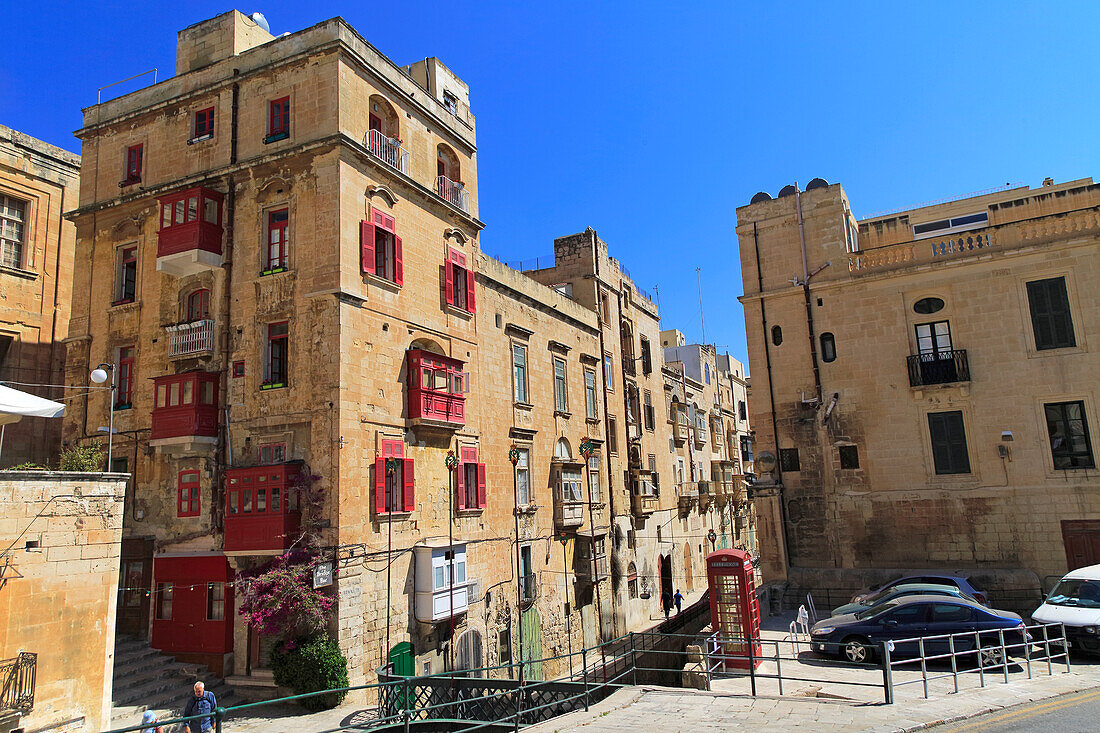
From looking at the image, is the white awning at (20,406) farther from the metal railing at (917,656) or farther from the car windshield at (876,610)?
the car windshield at (876,610)

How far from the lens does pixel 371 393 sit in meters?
19.8

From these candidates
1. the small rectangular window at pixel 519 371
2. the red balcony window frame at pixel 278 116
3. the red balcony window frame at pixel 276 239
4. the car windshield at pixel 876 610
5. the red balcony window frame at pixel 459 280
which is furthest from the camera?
the small rectangular window at pixel 519 371

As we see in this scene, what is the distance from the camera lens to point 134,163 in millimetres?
23719

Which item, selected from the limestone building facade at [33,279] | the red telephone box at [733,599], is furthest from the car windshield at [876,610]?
the limestone building facade at [33,279]

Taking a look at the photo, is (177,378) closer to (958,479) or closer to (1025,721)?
(1025,721)

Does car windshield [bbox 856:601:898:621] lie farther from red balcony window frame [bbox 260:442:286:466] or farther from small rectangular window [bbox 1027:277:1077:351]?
red balcony window frame [bbox 260:442:286:466]

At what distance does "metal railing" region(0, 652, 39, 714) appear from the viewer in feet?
41.1

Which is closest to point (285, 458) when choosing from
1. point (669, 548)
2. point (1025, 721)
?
point (1025, 721)

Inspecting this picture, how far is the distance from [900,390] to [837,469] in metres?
3.47

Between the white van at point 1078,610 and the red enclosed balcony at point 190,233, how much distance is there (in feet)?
77.8

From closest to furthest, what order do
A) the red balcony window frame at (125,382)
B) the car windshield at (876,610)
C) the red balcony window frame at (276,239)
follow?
the car windshield at (876,610) < the red balcony window frame at (276,239) < the red balcony window frame at (125,382)

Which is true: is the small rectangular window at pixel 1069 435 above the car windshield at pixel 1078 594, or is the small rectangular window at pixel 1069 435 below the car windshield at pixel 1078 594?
above

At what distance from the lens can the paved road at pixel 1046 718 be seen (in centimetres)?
1046

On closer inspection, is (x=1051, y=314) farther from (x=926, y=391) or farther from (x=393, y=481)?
(x=393, y=481)
